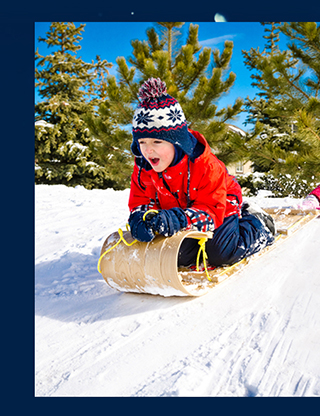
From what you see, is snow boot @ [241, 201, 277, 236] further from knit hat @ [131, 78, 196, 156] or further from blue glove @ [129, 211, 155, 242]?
blue glove @ [129, 211, 155, 242]

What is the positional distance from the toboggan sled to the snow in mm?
54

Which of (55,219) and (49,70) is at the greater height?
(49,70)

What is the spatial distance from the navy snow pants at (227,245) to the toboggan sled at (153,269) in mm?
72

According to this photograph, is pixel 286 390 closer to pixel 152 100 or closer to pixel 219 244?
pixel 219 244

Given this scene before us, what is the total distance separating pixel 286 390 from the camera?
875mm

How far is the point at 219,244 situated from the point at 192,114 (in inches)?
196

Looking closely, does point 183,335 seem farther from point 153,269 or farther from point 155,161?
Result: point 155,161

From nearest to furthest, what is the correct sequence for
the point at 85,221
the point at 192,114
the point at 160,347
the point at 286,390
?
1. the point at 286,390
2. the point at 160,347
3. the point at 85,221
4. the point at 192,114

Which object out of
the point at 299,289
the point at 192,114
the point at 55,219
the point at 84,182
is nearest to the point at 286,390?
the point at 299,289

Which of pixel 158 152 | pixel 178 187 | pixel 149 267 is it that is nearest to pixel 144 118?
pixel 158 152

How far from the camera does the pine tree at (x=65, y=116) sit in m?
9.37

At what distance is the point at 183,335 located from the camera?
3.88 ft

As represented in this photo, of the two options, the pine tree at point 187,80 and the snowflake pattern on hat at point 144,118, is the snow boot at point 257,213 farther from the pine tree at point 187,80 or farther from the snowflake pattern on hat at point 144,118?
the pine tree at point 187,80

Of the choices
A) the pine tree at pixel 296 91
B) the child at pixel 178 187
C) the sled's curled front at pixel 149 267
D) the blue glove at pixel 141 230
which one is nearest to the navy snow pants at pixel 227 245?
the child at pixel 178 187
